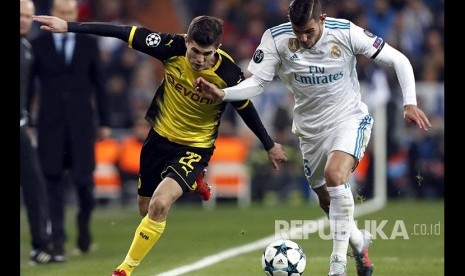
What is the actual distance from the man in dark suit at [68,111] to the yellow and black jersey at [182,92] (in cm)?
282

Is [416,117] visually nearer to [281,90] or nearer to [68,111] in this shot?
[68,111]

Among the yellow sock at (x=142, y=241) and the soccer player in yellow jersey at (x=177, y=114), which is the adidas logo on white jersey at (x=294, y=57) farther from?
the yellow sock at (x=142, y=241)

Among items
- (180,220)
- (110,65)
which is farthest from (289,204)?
(110,65)

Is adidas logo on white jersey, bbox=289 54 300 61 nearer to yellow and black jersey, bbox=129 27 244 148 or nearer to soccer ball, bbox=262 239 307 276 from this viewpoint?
yellow and black jersey, bbox=129 27 244 148

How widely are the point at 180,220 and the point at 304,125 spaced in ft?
23.2

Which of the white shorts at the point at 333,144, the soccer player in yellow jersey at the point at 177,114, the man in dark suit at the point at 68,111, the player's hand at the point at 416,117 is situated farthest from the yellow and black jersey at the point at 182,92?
the man in dark suit at the point at 68,111

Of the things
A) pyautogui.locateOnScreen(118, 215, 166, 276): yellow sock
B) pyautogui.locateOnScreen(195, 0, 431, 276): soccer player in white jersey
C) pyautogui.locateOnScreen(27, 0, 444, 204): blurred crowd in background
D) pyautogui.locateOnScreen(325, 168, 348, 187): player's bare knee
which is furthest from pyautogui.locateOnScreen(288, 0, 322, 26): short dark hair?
pyautogui.locateOnScreen(27, 0, 444, 204): blurred crowd in background

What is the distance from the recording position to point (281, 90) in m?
20.2

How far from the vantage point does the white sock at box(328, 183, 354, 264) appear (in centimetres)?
921

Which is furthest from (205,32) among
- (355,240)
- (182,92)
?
(355,240)

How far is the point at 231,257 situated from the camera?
11.9m
